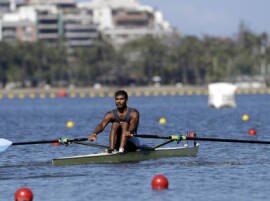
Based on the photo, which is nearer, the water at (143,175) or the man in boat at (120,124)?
the water at (143,175)

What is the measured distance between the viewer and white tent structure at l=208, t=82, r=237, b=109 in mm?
65875

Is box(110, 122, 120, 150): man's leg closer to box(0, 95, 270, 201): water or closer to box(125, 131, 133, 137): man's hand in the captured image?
A: box(125, 131, 133, 137): man's hand

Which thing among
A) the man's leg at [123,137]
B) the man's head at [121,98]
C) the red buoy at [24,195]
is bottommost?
the red buoy at [24,195]

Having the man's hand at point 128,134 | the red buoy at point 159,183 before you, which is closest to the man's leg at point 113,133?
the man's hand at point 128,134

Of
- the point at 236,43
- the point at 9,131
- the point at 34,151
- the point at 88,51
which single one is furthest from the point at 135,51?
the point at 34,151

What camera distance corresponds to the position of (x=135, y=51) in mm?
176500

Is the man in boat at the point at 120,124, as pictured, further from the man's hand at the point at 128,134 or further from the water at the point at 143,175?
the water at the point at 143,175

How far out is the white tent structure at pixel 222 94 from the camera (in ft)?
216

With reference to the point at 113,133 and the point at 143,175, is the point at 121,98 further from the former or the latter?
the point at 143,175

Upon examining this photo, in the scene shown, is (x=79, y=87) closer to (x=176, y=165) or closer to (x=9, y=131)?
(x=9, y=131)

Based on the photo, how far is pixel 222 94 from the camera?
218 feet

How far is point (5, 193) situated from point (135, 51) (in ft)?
507

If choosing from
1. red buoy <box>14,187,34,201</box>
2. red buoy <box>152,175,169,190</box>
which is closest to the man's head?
red buoy <box>152,175,169,190</box>

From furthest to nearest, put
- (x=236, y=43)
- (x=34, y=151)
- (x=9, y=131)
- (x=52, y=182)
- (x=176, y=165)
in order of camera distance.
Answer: (x=236, y=43) < (x=9, y=131) < (x=34, y=151) < (x=176, y=165) < (x=52, y=182)
